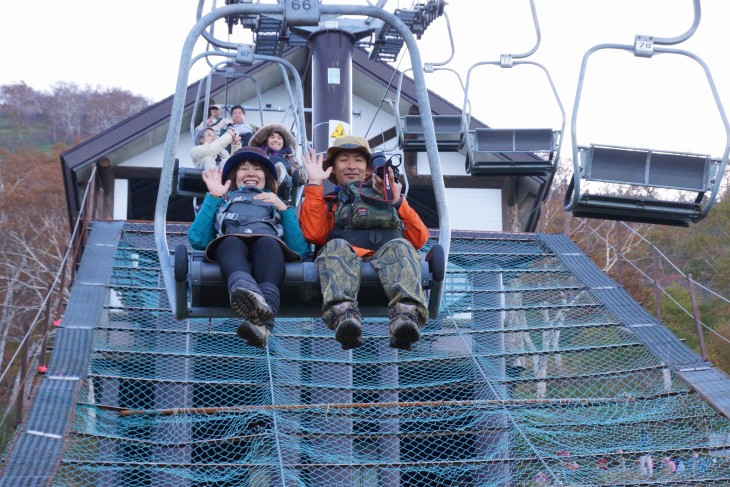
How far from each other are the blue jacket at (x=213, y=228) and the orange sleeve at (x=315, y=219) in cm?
5

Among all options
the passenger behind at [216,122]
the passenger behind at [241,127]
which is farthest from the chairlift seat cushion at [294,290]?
the passenger behind at [216,122]

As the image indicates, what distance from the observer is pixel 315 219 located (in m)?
5.91

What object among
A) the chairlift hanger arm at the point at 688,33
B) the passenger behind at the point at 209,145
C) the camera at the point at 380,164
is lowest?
the camera at the point at 380,164

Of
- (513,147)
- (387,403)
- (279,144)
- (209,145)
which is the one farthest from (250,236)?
(513,147)

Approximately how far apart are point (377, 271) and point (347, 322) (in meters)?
0.36

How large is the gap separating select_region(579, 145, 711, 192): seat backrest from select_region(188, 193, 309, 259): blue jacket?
2.06 m

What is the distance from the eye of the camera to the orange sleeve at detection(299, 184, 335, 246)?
586 centimetres

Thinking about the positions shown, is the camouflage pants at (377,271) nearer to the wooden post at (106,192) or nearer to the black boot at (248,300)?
the black boot at (248,300)

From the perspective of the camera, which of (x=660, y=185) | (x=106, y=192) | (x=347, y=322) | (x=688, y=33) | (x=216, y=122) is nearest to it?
(x=347, y=322)

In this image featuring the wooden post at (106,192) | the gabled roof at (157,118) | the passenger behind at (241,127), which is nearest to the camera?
the passenger behind at (241,127)

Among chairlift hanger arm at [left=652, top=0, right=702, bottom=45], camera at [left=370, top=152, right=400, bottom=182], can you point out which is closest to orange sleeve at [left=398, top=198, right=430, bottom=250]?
camera at [left=370, top=152, right=400, bottom=182]

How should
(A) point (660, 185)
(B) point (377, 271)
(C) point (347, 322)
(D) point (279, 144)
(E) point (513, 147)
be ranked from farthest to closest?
(E) point (513, 147) → (D) point (279, 144) → (A) point (660, 185) → (B) point (377, 271) → (C) point (347, 322)

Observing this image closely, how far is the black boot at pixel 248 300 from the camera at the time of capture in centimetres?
527

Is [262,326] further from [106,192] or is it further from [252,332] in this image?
[106,192]
